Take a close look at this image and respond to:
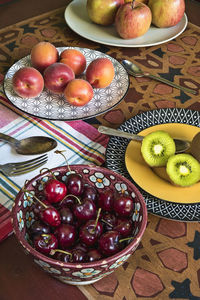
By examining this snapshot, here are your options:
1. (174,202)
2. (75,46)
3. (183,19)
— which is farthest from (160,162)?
(183,19)

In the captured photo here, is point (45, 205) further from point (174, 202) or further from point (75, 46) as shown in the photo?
point (75, 46)

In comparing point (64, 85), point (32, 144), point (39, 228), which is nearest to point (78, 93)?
point (64, 85)

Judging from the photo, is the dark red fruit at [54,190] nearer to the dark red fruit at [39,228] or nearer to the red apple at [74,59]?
the dark red fruit at [39,228]

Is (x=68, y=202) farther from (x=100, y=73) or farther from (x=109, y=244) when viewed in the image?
(x=100, y=73)

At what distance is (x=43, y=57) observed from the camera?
2.74ft

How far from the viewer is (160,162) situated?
0.65 m

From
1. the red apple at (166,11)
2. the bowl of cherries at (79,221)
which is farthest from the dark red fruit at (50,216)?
the red apple at (166,11)

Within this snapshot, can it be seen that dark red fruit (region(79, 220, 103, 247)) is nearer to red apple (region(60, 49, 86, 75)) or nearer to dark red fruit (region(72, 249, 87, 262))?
dark red fruit (region(72, 249, 87, 262))

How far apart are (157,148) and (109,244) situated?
240mm

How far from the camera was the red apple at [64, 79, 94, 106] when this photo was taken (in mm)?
763

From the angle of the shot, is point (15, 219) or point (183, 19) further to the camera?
point (183, 19)

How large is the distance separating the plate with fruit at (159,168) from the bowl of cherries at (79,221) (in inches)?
3.3

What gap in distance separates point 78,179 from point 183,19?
75 centimetres

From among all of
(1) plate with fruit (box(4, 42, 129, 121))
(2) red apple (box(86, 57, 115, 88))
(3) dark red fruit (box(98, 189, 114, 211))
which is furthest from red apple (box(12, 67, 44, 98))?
(3) dark red fruit (box(98, 189, 114, 211))
